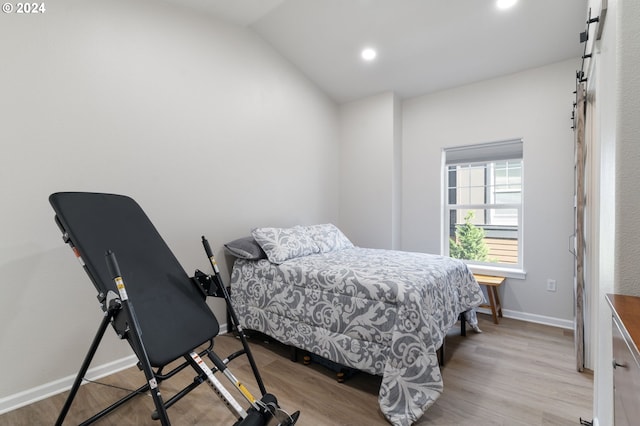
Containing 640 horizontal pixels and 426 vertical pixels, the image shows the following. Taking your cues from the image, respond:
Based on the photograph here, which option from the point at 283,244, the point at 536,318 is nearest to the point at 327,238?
the point at 283,244

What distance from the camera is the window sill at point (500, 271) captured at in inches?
129

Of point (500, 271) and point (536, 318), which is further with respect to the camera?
point (500, 271)

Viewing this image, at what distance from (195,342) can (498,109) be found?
3.68 meters

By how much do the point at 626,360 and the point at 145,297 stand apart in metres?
1.90

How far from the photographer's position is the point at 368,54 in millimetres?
3398

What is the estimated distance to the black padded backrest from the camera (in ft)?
4.82

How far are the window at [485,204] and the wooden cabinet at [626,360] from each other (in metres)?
2.70

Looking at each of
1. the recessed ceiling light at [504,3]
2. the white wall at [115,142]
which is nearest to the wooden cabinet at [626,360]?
the recessed ceiling light at [504,3]

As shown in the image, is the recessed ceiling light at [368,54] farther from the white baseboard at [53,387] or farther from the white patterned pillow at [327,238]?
the white baseboard at [53,387]

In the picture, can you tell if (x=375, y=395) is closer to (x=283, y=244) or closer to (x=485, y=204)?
(x=283, y=244)

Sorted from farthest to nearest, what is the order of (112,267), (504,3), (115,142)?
(504,3)
(115,142)
(112,267)

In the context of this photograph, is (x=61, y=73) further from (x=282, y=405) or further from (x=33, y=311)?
(x=282, y=405)

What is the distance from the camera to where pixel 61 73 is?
2064 millimetres

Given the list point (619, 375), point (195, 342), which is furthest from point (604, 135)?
point (195, 342)
